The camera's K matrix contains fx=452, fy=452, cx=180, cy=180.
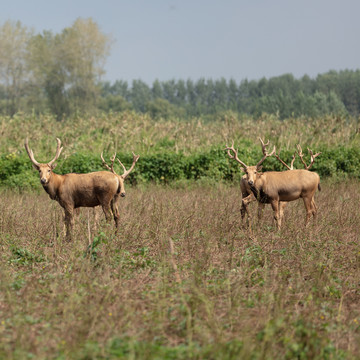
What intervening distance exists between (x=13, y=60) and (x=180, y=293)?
52.2 meters

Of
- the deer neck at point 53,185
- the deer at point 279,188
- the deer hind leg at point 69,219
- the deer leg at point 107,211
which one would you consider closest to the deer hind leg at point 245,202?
the deer at point 279,188

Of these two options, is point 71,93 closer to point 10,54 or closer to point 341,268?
point 10,54

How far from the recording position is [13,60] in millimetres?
51469

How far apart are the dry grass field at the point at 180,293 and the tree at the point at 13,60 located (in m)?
47.3

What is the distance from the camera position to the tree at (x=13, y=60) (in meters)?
50.7

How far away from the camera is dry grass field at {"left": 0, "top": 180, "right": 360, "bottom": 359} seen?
407 cm

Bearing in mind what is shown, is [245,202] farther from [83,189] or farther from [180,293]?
[180,293]

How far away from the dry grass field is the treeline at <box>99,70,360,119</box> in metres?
46.0

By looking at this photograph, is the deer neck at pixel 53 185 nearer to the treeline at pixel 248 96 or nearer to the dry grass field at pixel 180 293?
the dry grass field at pixel 180 293

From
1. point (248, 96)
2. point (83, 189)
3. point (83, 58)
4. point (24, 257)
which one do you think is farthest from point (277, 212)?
point (248, 96)

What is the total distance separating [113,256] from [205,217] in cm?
329

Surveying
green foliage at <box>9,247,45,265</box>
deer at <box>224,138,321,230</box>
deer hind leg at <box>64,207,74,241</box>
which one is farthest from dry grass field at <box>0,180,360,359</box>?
deer at <box>224,138,321,230</box>

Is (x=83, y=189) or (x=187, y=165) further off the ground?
(x=83, y=189)

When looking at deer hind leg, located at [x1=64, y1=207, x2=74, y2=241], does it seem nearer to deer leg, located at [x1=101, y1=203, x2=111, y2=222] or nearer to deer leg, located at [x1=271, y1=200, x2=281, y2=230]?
deer leg, located at [x1=101, y1=203, x2=111, y2=222]
